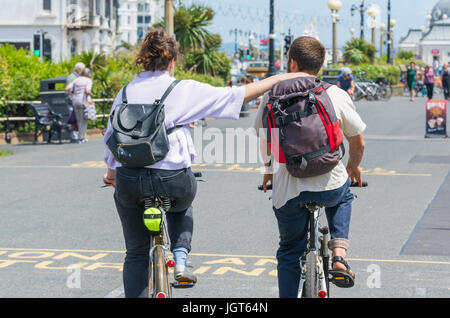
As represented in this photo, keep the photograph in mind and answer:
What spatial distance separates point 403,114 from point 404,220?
2181 cm

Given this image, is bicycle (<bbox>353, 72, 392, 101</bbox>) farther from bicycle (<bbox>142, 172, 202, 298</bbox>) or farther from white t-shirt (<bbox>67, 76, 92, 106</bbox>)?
bicycle (<bbox>142, 172, 202, 298</bbox>)

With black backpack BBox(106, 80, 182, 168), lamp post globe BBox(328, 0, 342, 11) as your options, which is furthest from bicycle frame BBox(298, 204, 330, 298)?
lamp post globe BBox(328, 0, 342, 11)

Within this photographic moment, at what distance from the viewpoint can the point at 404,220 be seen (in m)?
10.1

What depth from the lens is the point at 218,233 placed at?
367 inches

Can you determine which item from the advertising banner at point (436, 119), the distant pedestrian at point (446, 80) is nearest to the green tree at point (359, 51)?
the distant pedestrian at point (446, 80)

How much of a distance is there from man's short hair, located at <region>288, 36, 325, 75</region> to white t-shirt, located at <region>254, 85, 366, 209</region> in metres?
0.18

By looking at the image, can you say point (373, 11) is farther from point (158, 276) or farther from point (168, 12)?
point (158, 276)

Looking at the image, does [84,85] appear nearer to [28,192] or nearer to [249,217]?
[28,192]

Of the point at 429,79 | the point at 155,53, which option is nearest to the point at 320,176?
the point at 155,53

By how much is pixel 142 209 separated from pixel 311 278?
3.27 ft

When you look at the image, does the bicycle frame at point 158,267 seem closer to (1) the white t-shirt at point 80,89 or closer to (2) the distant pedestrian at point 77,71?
(1) the white t-shirt at point 80,89

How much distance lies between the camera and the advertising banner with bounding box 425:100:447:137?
21281mm

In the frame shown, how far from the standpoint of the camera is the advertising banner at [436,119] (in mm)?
21281

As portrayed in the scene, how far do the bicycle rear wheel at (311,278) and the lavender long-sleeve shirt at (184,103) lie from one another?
2.78 feet
